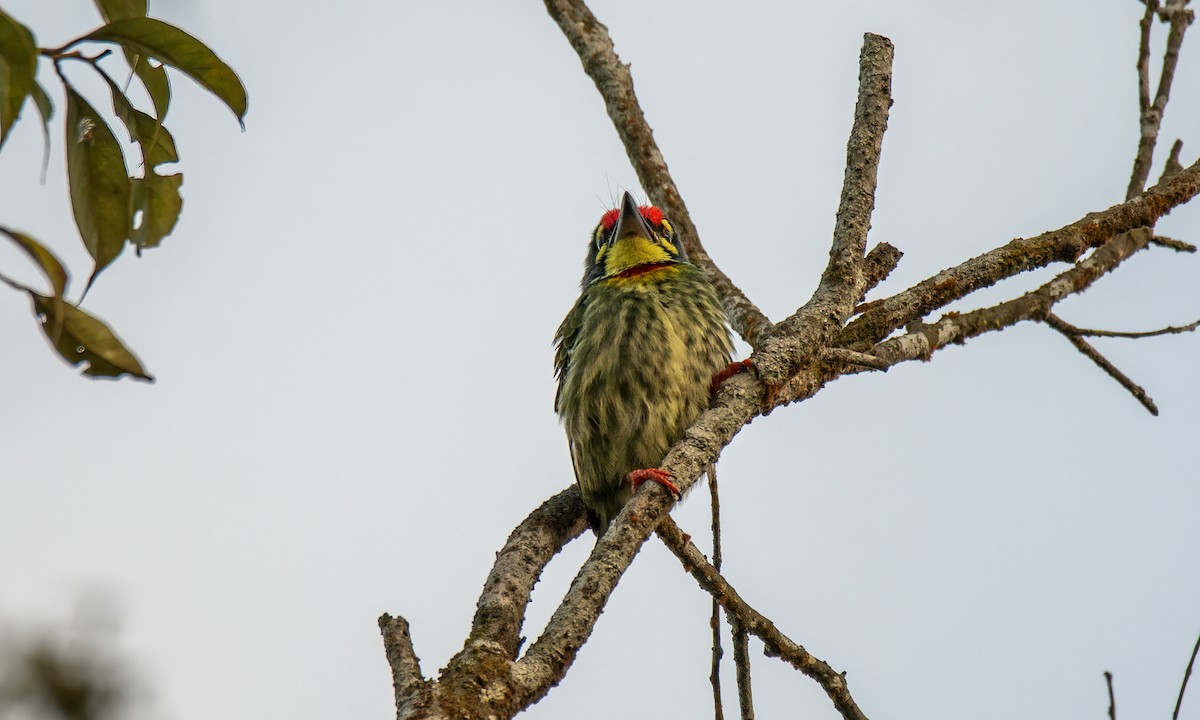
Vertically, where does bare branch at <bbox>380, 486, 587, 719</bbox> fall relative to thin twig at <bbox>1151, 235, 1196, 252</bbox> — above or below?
below

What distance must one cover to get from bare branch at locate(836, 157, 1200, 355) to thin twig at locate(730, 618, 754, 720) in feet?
2.53

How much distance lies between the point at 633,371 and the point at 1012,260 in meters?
1.37

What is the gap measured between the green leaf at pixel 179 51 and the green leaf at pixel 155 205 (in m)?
0.15

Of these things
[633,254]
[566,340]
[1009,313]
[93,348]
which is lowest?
[93,348]

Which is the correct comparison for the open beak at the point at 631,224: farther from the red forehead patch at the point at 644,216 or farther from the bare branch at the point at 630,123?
the bare branch at the point at 630,123

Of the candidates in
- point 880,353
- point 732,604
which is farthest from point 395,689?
point 880,353

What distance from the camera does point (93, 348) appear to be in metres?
1.39

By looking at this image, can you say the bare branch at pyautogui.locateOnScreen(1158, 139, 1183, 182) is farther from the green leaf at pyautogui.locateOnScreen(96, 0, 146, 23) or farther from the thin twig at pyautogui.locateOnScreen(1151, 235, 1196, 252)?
the green leaf at pyautogui.locateOnScreen(96, 0, 146, 23)

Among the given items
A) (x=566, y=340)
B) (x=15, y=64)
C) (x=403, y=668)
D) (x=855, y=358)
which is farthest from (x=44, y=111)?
(x=566, y=340)

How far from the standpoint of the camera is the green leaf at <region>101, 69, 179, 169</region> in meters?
1.75

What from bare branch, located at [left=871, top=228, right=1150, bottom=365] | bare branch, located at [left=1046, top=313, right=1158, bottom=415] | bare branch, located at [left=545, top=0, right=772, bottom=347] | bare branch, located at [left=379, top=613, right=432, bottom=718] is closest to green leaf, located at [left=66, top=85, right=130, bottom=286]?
bare branch, located at [left=379, top=613, right=432, bottom=718]

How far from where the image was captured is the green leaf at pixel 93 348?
4.54ft

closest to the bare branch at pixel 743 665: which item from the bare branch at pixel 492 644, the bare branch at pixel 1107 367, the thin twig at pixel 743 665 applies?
the thin twig at pixel 743 665

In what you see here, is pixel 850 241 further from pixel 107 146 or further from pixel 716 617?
pixel 107 146
